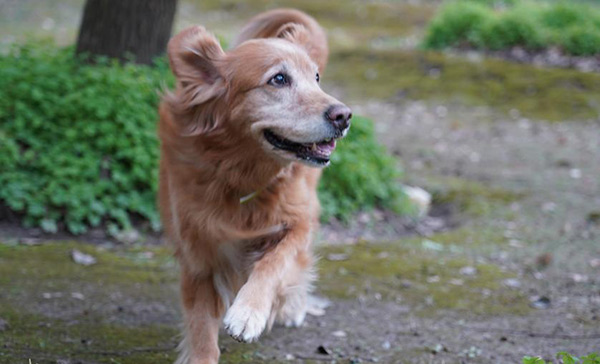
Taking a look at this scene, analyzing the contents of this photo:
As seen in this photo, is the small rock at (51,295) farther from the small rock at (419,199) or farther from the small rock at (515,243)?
the small rock at (419,199)

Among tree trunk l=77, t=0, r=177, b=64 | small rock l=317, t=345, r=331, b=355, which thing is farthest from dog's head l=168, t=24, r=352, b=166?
tree trunk l=77, t=0, r=177, b=64

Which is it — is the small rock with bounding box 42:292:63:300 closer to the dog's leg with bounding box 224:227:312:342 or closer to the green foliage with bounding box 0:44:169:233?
the green foliage with bounding box 0:44:169:233

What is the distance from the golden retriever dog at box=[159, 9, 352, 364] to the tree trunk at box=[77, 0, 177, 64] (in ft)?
9.64

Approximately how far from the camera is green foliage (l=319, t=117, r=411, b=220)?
6664 millimetres

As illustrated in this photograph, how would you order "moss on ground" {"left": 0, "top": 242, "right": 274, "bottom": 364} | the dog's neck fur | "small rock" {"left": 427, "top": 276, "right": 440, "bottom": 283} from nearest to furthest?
the dog's neck fur < "moss on ground" {"left": 0, "top": 242, "right": 274, "bottom": 364} < "small rock" {"left": 427, "top": 276, "right": 440, "bottom": 283}

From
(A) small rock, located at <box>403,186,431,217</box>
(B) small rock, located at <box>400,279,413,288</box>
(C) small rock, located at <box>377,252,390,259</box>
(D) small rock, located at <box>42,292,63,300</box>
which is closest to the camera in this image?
(D) small rock, located at <box>42,292,63,300</box>

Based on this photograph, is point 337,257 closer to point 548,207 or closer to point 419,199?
point 419,199

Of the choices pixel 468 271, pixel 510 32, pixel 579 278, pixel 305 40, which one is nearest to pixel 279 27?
pixel 305 40

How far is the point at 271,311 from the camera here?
3.50m

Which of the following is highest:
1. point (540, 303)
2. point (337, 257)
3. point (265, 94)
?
point (265, 94)

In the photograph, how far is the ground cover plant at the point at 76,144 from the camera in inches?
220

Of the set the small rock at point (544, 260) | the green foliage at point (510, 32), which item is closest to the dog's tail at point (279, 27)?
the small rock at point (544, 260)

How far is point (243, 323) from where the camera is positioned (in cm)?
297

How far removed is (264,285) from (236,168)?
2.00ft
